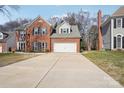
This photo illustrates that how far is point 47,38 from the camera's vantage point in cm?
5347

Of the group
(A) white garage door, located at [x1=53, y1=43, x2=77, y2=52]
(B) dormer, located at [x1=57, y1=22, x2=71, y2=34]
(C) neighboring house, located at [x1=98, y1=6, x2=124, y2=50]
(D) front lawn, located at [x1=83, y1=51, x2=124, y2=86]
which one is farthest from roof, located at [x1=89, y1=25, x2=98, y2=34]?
(D) front lawn, located at [x1=83, y1=51, x2=124, y2=86]

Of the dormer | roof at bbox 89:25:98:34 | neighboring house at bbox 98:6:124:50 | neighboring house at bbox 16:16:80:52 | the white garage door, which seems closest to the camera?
neighboring house at bbox 98:6:124:50

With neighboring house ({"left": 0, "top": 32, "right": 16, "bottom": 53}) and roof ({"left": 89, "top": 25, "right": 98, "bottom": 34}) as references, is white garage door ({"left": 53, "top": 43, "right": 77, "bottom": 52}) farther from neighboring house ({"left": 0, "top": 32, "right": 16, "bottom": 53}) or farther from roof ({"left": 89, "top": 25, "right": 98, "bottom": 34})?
roof ({"left": 89, "top": 25, "right": 98, "bottom": 34})

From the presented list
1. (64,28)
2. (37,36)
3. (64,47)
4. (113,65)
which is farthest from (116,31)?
(113,65)

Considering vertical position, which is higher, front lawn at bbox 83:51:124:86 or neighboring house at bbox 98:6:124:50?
neighboring house at bbox 98:6:124:50

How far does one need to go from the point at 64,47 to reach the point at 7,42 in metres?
14.6

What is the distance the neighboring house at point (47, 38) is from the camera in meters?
52.5

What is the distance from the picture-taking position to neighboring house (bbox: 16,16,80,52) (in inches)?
2067

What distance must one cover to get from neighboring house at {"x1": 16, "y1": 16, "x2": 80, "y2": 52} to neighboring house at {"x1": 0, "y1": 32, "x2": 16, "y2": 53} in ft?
13.7

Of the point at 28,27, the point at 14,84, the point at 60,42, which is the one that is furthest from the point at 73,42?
the point at 14,84

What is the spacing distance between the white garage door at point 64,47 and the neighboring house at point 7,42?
382 inches

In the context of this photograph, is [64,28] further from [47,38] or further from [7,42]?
[7,42]
